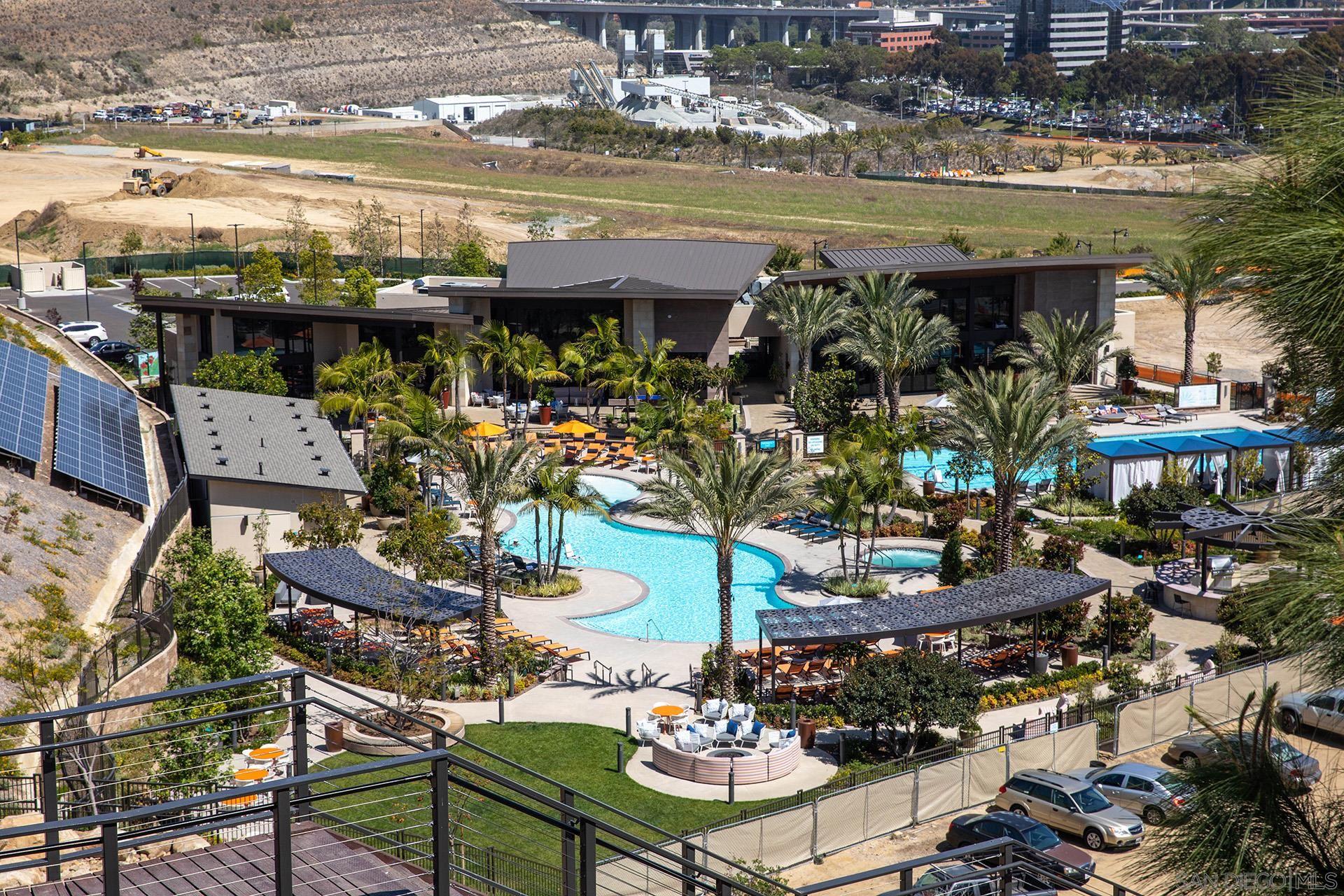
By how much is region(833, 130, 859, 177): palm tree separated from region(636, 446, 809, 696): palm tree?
389 ft

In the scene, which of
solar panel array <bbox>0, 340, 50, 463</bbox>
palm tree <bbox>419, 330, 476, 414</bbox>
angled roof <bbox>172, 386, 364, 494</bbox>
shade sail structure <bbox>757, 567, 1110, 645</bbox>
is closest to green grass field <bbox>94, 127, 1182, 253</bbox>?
palm tree <bbox>419, 330, 476, 414</bbox>

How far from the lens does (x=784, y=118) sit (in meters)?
183

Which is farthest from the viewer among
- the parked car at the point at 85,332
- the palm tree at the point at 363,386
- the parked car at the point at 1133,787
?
the parked car at the point at 85,332

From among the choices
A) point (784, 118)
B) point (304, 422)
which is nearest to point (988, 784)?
point (304, 422)

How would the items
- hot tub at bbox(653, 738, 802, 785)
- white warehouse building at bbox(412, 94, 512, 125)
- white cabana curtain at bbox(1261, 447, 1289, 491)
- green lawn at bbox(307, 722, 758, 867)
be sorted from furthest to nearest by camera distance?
white warehouse building at bbox(412, 94, 512, 125)
white cabana curtain at bbox(1261, 447, 1289, 491)
hot tub at bbox(653, 738, 802, 785)
green lawn at bbox(307, 722, 758, 867)

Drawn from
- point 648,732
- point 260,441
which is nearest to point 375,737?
point 648,732

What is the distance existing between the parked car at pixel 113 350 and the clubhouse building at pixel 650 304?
376 centimetres

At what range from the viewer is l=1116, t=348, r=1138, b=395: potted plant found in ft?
175

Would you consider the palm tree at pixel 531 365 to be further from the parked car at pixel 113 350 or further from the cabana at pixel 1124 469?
the cabana at pixel 1124 469

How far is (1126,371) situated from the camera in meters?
54.5

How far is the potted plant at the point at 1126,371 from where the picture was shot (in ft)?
175

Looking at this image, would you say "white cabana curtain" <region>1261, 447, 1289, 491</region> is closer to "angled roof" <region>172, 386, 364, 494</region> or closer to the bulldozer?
"angled roof" <region>172, 386, 364, 494</region>

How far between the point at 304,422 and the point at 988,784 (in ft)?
80.9

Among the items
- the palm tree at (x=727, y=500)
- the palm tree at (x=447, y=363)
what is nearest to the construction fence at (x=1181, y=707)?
the palm tree at (x=727, y=500)
